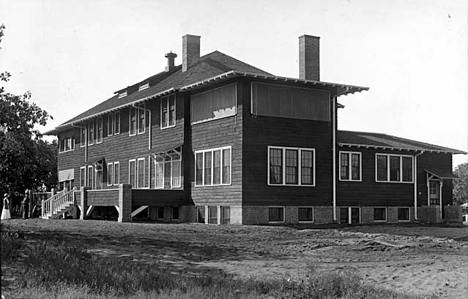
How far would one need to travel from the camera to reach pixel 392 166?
132 ft

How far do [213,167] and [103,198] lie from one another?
773 centimetres

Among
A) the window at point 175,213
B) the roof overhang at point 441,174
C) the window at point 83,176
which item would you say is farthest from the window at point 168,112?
the roof overhang at point 441,174

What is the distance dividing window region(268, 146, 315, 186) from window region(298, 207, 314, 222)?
1.33 metres

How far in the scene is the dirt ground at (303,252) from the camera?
16.2 meters

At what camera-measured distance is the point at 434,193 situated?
42.0m

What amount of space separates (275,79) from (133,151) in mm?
13791

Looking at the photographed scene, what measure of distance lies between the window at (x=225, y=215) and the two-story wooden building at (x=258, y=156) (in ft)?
0.17

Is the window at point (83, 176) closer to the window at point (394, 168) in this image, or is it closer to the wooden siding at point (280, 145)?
the wooden siding at point (280, 145)

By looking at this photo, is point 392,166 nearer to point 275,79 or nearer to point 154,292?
point 275,79

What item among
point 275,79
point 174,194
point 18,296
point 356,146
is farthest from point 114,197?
point 18,296

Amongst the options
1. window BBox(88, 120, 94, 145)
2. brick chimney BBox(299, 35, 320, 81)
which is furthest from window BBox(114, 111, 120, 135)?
brick chimney BBox(299, 35, 320, 81)

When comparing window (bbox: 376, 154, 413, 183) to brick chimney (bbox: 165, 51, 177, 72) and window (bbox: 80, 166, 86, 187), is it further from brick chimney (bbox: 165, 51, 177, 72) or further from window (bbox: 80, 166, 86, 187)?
window (bbox: 80, 166, 86, 187)

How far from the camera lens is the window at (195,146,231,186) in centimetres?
3466

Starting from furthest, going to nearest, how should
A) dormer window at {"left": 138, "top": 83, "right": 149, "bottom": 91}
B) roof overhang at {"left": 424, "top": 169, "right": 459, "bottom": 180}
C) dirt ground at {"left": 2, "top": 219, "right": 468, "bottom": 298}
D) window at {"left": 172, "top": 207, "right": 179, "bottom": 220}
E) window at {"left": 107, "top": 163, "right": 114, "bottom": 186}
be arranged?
window at {"left": 107, "top": 163, "right": 114, "bottom": 186}
dormer window at {"left": 138, "top": 83, "right": 149, "bottom": 91}
roof overhang at {"left": 424, "top": 169, "right": 459, "bottom": 180}
window at {"left": 172, "top": 207, "right": 179, "bottom": 220}
dirt ground at {"left": 2, "top": 219, "right": 468, "bottom": 298}
